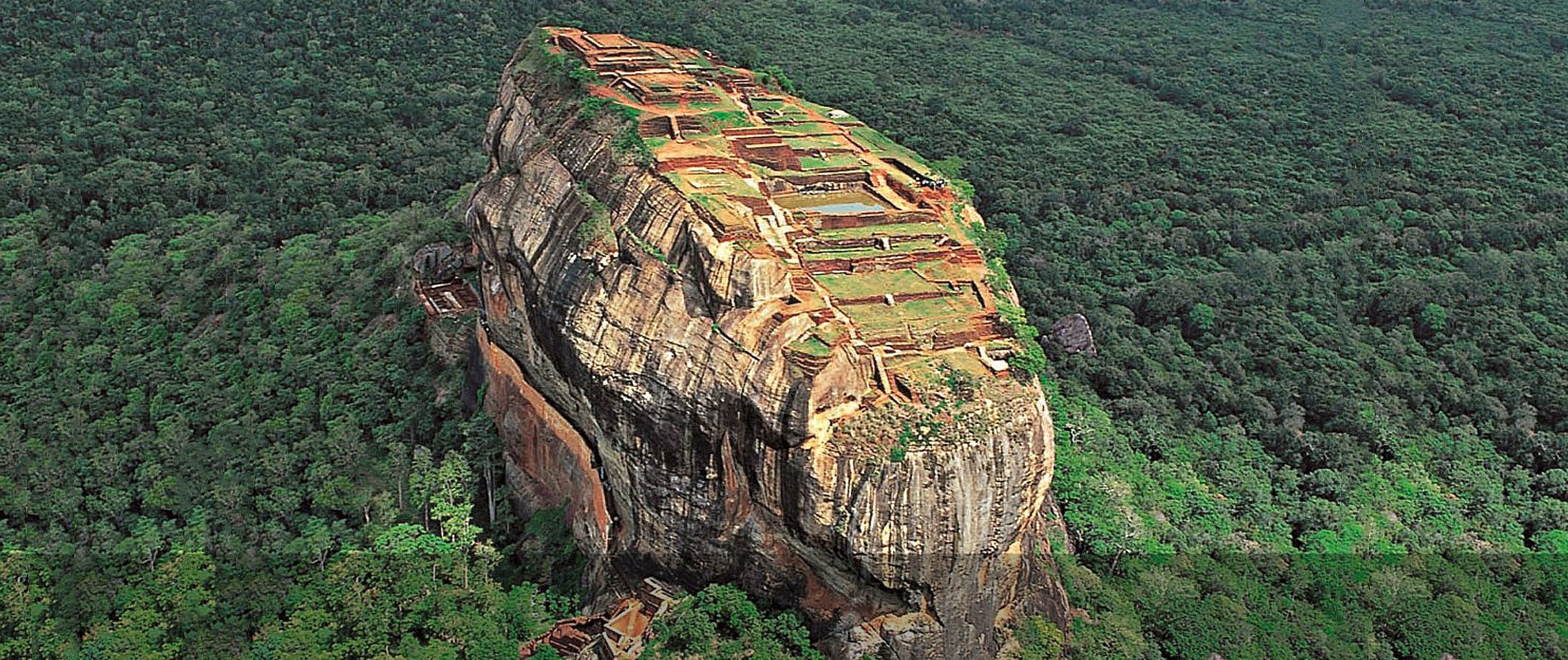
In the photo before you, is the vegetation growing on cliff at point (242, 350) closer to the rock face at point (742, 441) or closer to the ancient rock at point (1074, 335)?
the rock face at point (742, 441)

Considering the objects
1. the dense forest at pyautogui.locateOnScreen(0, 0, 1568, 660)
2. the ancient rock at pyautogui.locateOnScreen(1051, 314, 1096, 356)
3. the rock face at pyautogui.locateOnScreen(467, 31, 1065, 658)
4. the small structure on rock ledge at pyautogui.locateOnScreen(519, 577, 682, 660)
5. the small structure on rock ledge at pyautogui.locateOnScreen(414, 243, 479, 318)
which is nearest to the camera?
the rock face at pyautogui.locateOnScreen(467, 31, 1065, 658)

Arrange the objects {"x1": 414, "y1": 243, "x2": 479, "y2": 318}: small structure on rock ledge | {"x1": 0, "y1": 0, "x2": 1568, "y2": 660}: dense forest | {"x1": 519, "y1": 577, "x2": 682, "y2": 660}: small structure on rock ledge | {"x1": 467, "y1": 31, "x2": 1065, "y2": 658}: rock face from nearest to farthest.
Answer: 1. {"x1": 467, "y1": 31, "x2": 1065, "y2": 658}: rock face
2. {"x1": 519, "y1": 577, "x2": 682, "y2": 660}: small structure on rock ledge
3. {"x1": 0, "y1": 0, "x2": 1568, "y2": 660}: dense forest
4. {"x1": 414, "y1": 243, "x2": 479, "y2": 318}: small structure on rock ledge

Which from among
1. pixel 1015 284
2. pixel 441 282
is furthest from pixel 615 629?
pixel 1015 284

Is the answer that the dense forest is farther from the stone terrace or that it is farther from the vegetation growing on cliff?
the stone terrace

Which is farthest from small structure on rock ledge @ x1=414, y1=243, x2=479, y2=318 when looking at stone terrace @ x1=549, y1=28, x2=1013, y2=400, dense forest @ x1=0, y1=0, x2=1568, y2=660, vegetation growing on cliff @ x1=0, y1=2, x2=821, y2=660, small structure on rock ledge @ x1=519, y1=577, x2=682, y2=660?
small structure on rock ledge @ x1=519, y1=577, x2=682, y2=660

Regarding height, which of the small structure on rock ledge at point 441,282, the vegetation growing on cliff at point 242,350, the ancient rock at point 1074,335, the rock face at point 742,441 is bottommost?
the ancient rock at point 1074,335

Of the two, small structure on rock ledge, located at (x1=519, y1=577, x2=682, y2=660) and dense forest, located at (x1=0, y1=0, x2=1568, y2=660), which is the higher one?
small structure on rock ledge, located at (x1=519, y1=577, x2=682, y2=660)

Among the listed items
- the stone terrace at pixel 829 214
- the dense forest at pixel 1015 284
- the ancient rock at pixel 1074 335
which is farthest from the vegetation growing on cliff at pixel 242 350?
the ancient rock at pixel 1074 335

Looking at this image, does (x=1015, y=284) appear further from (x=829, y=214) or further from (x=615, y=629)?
(x=615, y=629)
